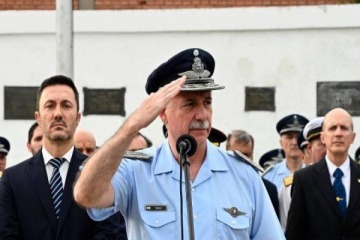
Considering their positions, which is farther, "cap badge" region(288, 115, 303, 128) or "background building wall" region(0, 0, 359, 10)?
"background building wall" region(0, 0, 359, 10)

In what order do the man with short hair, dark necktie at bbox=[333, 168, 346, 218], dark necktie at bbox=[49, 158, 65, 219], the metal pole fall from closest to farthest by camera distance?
dark necktie at bbox=[49, 158, 65, 219] < dark necktie at bbox=[333, 168, 346, 218] < the man with short hair < the metal pole

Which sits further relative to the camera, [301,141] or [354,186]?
[301,141]

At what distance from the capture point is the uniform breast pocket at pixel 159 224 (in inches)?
229

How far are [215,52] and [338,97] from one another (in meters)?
1.89

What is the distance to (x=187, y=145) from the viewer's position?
5.54 meters

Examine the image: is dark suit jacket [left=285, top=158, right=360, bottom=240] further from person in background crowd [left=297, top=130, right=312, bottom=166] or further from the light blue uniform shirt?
the light blue uniform shirt

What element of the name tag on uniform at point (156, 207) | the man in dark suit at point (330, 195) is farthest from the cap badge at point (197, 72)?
the man in dark suit at point (330, 195)

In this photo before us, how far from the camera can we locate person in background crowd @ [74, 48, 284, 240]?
18.6ft

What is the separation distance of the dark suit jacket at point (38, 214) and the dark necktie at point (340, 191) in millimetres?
3416

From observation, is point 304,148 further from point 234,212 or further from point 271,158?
point 234,212

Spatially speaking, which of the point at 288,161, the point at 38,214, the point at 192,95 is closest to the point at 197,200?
the point at 192,95

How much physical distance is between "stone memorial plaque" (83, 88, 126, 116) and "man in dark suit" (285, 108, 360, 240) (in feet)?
24.0

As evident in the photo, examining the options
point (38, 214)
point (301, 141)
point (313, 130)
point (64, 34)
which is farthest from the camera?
point (64, 34)

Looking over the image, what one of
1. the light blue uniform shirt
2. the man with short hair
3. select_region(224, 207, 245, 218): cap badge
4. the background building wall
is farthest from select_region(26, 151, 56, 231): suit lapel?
the background building wall
